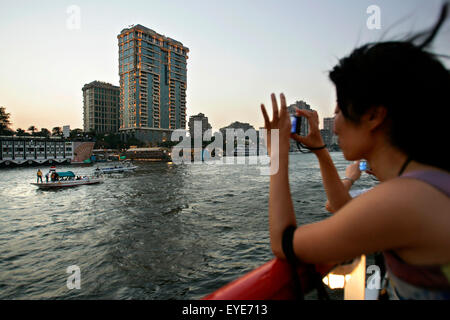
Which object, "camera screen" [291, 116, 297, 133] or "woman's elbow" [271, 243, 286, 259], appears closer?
"woman's elbow" [271, 243, 286, 259]

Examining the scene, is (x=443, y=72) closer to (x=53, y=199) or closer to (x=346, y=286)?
(x=346, y=286)

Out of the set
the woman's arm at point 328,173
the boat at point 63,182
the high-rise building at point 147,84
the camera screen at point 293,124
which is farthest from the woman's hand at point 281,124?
the high-rise building at point 147,84

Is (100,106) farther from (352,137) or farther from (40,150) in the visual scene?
(352,137)

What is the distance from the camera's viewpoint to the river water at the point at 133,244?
8.47m

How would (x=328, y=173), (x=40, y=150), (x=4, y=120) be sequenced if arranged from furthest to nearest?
(x=4, y=120) → (x=40, y=150) → (x=328, y=173)

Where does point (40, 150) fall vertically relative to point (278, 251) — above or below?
above

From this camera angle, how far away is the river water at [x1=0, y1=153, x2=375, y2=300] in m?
8.47

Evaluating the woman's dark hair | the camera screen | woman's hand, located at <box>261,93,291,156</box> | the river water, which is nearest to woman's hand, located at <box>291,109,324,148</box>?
the camera screen

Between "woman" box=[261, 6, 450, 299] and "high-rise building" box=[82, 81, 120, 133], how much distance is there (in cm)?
15488

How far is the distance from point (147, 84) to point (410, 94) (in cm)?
12479

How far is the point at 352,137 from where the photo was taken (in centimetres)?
104

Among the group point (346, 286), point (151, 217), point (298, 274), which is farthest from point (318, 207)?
point (298, 274)

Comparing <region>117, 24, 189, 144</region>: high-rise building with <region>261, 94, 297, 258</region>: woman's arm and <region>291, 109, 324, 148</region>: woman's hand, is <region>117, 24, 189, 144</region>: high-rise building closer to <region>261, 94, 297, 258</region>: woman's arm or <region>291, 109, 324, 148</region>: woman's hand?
<region>291, 109, 324, 148</region>: woman's hand

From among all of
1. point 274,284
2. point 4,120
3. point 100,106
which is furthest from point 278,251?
point 100,106
